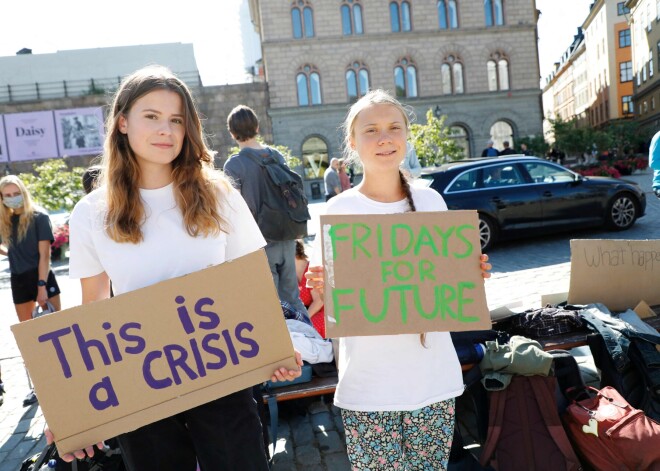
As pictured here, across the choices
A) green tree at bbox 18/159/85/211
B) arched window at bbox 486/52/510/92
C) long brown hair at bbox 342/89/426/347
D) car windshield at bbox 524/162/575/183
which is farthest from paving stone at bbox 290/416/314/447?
arched window at bbox 486/52/510/92

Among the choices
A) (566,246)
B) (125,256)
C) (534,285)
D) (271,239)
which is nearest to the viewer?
(125,256)

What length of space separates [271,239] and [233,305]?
255cm

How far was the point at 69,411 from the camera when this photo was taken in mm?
1682

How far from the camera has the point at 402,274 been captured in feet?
6.41

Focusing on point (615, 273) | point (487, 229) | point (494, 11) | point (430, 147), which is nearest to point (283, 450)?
point (615, 273)

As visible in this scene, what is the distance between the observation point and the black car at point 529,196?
9.28 meters

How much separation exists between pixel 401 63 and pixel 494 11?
673 centimetres

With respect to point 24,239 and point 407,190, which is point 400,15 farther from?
point 407,190

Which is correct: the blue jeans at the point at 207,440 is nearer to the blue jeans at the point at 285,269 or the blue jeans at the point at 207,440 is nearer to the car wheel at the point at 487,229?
the blue jeans at the point at 285,269

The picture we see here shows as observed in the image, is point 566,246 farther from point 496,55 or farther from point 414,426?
point 496,55

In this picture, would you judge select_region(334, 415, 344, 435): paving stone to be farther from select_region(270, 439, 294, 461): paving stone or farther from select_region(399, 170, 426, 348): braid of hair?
select_region(399, 170, 426, 348): braid of hair

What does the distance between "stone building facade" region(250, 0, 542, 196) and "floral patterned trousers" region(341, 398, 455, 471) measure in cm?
2924

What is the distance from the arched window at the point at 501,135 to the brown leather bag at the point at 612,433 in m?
30.8

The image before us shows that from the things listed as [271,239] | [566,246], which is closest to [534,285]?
[566,246]
